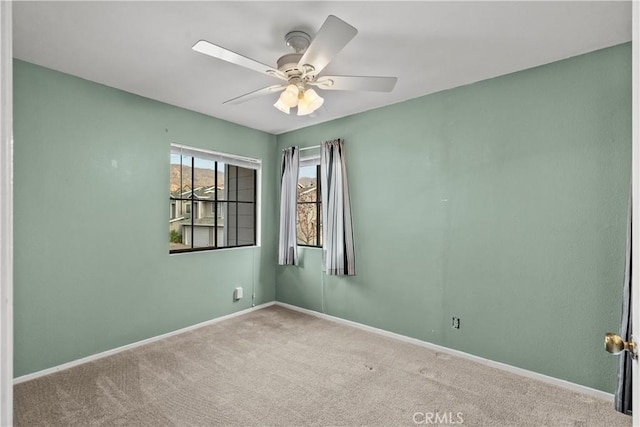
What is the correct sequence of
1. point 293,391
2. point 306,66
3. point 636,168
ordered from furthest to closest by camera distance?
point 293,391, point 306,66, point 636,168

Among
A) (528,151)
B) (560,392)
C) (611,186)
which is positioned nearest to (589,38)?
(528,151)

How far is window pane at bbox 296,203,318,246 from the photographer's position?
4.34 meters

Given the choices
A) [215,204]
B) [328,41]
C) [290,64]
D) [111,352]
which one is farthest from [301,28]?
[111,352]

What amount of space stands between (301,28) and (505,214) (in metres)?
2.13

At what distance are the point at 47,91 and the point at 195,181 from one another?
59.5 inches

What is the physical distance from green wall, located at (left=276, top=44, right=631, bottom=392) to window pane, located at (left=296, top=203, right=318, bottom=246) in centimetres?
75

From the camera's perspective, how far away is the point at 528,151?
2.66m

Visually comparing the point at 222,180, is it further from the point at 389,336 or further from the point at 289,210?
the point at 389,336

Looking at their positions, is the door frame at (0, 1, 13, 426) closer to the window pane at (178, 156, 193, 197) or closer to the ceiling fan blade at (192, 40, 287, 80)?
the ceiling fan blade at (192, 40, 287, 80)

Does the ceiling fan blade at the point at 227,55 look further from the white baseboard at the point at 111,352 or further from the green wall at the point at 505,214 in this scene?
the white baseboard at the point at 111,352

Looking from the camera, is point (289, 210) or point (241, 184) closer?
point (289, 210)

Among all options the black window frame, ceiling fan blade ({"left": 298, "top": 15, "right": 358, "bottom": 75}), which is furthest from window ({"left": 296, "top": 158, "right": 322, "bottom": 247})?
ceiling fan blade ({"left": 298, "top": 15, "right": 358, "bottom": 75})

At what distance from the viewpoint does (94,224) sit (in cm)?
295

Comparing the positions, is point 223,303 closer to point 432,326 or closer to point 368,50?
point 432,326
